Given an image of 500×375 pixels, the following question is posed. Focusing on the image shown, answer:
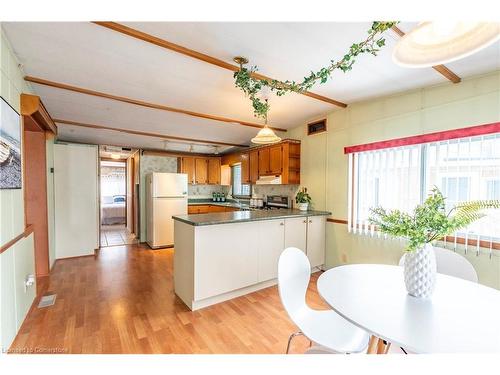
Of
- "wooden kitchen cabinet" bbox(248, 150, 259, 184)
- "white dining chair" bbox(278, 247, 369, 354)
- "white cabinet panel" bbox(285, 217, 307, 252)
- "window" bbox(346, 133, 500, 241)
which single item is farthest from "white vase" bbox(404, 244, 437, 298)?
"wooden kitchen cabinet" bbox(248, 150, 259, 184)

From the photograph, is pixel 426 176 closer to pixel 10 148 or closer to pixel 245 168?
pixel 245 168

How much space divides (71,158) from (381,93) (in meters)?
4.95

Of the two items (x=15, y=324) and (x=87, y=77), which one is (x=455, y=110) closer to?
(x=87, y=77)

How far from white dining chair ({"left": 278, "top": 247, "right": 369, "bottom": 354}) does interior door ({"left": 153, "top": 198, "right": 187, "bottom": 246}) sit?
3.87 meters

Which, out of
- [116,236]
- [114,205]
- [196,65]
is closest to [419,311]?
[196,65]

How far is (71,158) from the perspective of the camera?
4.00 metres

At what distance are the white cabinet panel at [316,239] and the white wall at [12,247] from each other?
3.09 metres

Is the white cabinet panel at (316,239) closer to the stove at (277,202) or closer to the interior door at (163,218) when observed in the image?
the stove at (277,202)

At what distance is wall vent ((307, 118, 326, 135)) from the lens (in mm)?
3523

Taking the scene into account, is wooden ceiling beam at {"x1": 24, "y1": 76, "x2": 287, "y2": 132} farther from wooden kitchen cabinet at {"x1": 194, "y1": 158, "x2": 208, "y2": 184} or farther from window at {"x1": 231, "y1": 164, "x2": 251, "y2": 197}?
wooden kitchen cabinet at {"x1": 194, "y1": 158, "x2": 208, "y2": 184}

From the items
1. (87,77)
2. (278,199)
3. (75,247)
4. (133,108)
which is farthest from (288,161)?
(75,247)

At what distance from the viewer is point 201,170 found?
19.7 ft

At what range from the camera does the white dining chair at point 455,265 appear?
1.53 m

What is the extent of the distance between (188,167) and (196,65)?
4056mm
